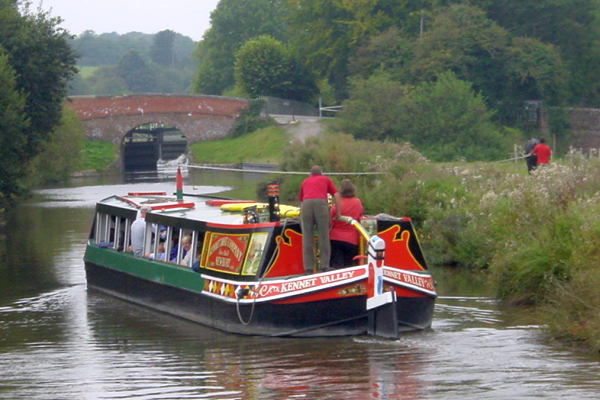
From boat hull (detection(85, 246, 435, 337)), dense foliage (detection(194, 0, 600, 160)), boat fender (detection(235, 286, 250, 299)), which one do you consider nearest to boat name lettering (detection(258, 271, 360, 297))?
boat hull (detection(85, 246, 435, 337))

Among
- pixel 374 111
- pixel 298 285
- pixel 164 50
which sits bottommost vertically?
pixel 298 285

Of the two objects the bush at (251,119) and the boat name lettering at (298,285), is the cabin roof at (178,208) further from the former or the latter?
the bush at (251,119)

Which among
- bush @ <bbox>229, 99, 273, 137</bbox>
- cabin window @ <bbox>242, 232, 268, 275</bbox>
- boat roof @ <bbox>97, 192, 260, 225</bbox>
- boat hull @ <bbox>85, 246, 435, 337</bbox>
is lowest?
boat hull @ <bbox>85, 246, 435, 337</bbox>

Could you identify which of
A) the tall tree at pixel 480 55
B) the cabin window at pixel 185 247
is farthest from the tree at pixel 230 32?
the cabin window at pixel 185 247

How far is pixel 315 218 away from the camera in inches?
506

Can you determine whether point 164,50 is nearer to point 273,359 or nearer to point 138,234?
point 138,234

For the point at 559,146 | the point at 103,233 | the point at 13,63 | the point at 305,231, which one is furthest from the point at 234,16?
the point at 305,231

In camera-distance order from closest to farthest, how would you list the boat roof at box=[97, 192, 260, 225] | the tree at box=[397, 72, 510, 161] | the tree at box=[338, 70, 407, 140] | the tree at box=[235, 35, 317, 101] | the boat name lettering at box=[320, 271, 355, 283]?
the boat name lettering at box=[320, 271, 355, 283], the boat roof at box=[97, 192, 260, 225], the tree at box=[397, 72, 510, 161], the tree at box=[338, 70, 407, 140], the tree at box=[235, 35, 317, 101]

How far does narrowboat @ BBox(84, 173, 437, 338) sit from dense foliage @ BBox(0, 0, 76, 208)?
41.6ft

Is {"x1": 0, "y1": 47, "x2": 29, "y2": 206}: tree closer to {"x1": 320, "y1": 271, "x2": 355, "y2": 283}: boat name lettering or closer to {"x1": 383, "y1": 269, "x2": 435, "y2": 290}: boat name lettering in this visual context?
{"x1": 320, "y1": 271, "x2": 355, "y2": 283}: boat name lettering

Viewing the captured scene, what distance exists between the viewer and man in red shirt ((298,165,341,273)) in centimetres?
1277

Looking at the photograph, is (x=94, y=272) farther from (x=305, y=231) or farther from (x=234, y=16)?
(x=234, y=16)

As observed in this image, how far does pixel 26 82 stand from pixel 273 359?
20968 mm

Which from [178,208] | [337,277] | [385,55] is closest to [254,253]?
[337,277]
